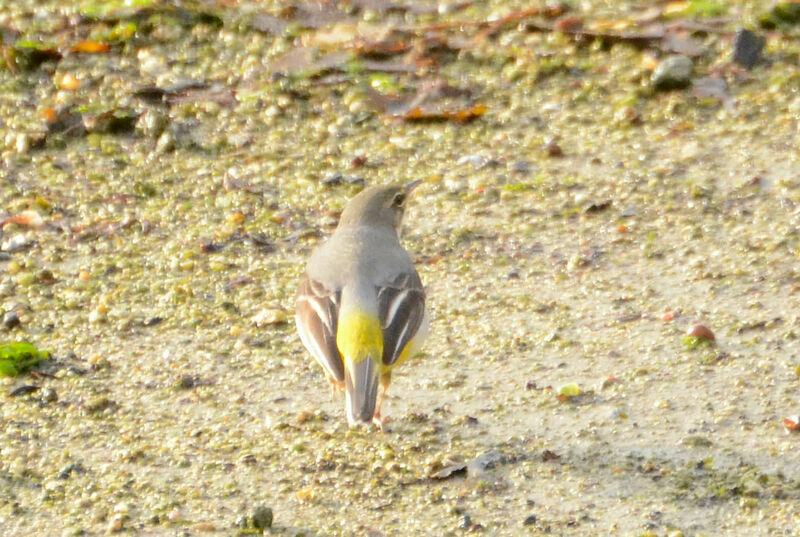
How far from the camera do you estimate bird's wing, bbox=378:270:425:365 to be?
597cm

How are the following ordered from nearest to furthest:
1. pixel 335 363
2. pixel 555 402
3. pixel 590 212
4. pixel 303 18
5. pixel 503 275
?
pixel 335 363, pixel 555 402, pixel 503 275, pixel 590 212, pixel 303 18

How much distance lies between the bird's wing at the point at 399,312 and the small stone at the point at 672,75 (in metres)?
3.64

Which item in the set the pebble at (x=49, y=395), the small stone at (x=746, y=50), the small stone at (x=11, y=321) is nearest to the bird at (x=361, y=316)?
the pebble at (x=49, y=395)

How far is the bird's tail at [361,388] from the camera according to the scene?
222 inches

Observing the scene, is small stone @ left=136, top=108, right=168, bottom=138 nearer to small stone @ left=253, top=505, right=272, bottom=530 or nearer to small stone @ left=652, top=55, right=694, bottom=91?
small stone @ left=652, top=55, right=694, bottom=91

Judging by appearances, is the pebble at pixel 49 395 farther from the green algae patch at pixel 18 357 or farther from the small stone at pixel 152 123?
the small stone at pixel 152 123

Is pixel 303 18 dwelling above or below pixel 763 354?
above

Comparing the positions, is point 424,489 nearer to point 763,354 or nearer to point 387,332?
point 387,332

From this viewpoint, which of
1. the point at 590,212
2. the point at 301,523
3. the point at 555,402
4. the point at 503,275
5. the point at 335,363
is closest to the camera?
the point at 301,523

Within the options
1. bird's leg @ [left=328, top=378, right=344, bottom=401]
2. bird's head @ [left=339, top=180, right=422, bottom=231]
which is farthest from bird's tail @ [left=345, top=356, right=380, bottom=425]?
bird's head @ [left=339, top=180, right=422, bottom=231]

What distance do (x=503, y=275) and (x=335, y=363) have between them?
2038mm

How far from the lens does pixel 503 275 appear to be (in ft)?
25.2

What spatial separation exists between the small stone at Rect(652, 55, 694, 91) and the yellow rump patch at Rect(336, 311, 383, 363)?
4148 mm

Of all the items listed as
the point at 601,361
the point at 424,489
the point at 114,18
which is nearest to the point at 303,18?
the point at 114,18
